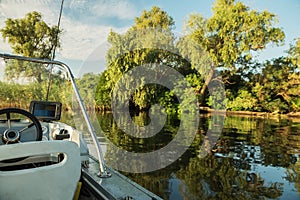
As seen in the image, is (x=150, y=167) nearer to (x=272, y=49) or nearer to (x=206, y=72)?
(x=206, y=72)

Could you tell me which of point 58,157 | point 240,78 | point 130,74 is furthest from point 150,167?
point 240,78

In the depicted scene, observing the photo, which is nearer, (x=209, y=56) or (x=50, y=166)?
(x=50, y=166)

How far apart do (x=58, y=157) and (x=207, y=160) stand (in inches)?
151

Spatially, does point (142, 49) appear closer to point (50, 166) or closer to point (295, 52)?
point (295, 52)

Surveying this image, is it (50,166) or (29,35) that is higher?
(29,35)

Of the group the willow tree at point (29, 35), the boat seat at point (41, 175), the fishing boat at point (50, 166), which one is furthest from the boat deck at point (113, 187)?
the willow tree at point (29, 35)

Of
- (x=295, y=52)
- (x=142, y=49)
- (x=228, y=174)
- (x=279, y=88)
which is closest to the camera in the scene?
(x=228, y=174)

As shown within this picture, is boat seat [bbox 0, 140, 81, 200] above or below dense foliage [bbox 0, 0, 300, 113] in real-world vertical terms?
below

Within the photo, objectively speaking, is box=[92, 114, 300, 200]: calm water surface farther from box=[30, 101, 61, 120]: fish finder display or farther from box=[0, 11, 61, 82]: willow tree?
box=[0, 11, 61, 82]: willow tree

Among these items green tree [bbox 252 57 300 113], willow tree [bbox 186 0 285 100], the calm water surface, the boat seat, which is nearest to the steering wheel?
the boat seat

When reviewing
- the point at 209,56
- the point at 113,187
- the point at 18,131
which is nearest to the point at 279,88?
the point at 209,56

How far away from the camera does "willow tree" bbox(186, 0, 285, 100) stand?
19.2m

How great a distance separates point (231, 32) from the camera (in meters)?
19.7

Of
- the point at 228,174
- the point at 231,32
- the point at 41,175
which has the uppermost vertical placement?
the point at 231,32
